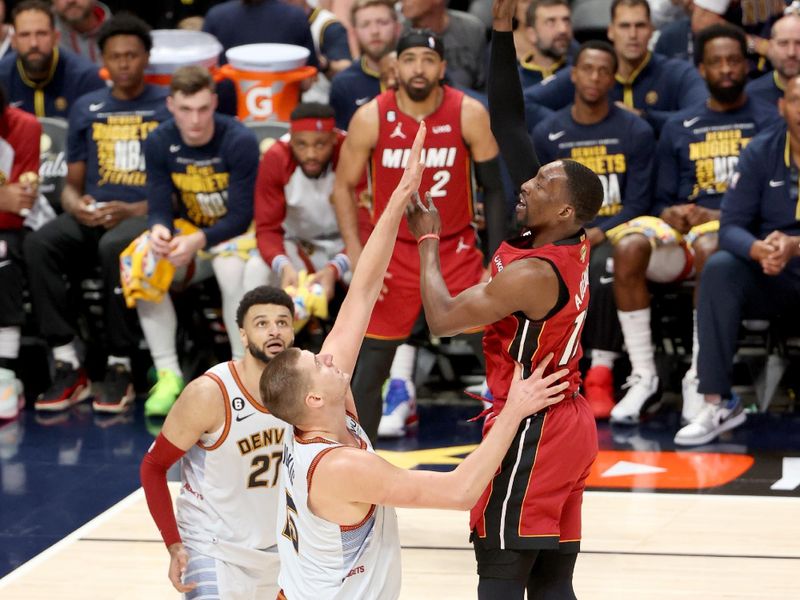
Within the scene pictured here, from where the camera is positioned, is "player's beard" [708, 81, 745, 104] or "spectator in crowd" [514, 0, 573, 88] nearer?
"player's beard" [708, 81, 745, 104]

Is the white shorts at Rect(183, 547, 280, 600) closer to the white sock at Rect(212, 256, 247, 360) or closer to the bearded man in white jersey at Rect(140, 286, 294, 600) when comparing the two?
the bearded man in white jersey at Rect(140, 286, 294, 600)

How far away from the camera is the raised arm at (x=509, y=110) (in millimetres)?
3680

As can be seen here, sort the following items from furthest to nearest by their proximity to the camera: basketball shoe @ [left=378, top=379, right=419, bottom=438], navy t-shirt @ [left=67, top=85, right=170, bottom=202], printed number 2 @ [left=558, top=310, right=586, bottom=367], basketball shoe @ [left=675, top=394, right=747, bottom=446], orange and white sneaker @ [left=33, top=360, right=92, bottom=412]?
→ navy t-shirt @ [left=67, top=85, right=170, bottom=202] → orange and white sneaker @ [left=33, top=360, right=92, bottom=412] → basketball shoe @ [left=378, top=379, right=419, bottom=438] → basketball shoe @ [left=675, top=394, right=747, bottom=446] → printed number 2 @ [left=558, top=310, right=586, bottom=367]

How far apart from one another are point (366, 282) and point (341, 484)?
2.38 feet

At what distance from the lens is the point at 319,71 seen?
8281mm

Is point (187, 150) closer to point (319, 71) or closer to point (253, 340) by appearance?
point (319, 71)

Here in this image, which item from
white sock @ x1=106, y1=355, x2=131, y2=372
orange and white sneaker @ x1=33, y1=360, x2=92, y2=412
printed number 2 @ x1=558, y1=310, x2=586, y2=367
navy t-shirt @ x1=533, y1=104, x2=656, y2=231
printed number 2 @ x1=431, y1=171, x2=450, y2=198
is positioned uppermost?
printed number 2 @ x1=558, y1=310, x2=586, y2=367

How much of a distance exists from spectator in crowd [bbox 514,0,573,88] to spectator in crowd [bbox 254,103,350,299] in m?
1.36

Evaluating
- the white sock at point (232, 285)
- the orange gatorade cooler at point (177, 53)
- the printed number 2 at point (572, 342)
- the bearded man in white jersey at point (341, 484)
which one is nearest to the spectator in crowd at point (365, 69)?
the orange gatorade cooler at point (177, 53)

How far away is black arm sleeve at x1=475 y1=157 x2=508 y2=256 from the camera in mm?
5684

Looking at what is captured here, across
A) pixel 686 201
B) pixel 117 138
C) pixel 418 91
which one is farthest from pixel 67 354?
pixel 686 201

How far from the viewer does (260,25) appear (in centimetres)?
812

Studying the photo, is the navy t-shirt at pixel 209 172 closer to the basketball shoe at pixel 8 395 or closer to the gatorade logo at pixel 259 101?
the gatorade logo at pixel 259 101

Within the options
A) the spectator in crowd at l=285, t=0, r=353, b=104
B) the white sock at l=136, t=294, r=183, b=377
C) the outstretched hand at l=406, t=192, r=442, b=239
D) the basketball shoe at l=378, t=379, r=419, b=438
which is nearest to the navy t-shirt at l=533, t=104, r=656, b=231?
the basketball shoe at l=378, t=379, r=419, b=438
